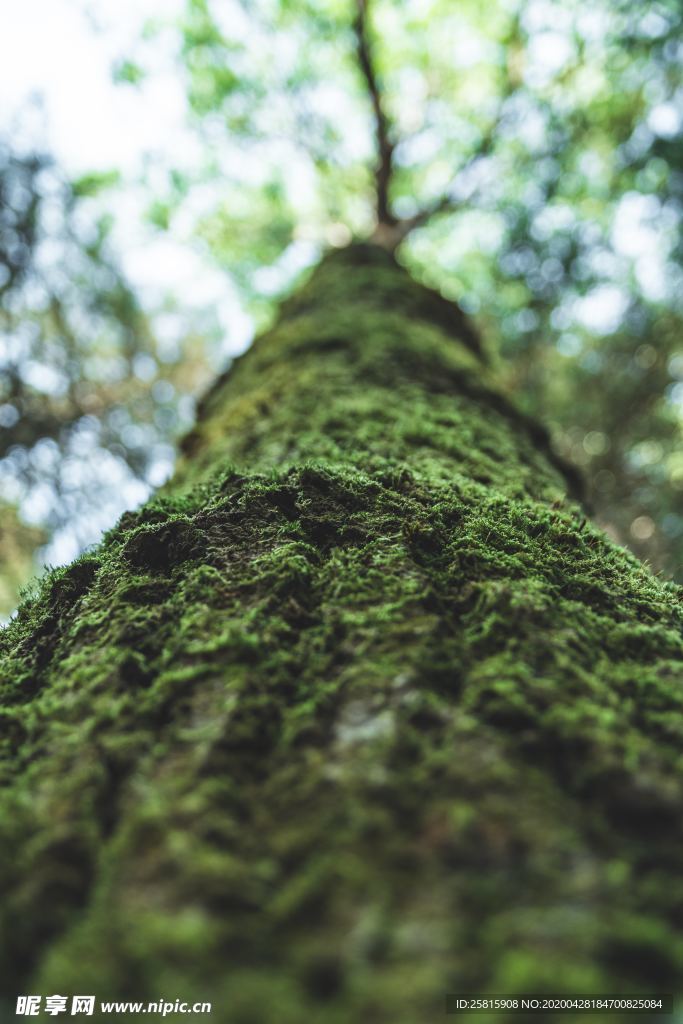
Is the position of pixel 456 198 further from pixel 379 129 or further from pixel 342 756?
pixel 342 756

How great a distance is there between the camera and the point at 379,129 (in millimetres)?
9594

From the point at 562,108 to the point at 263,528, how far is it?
444 inches

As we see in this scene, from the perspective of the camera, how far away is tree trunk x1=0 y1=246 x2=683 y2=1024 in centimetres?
77

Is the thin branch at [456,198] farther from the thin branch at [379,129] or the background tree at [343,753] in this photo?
the background tree at [343,753]

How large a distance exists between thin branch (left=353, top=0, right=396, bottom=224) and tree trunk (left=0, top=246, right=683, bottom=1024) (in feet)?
30.8

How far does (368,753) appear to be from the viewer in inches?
41.1

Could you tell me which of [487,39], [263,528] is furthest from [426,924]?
[487,39]

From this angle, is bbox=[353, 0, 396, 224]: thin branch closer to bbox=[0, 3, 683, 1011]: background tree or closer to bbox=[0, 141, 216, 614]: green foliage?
bbox=[0, 141, 216, 614]: green foliage

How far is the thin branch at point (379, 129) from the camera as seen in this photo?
8508 millimetres

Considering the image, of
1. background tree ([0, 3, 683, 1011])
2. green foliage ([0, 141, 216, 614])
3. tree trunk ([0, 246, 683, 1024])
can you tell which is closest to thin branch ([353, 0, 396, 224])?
green foliage ([0, 141, 216, 614])

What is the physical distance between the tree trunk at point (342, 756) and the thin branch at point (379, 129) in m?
9.38

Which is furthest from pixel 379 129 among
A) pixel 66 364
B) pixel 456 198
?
pixel 66 364

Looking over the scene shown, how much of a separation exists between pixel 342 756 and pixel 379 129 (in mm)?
11251

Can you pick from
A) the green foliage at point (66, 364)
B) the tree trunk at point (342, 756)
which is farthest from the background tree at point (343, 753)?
the green foliage at point (66, 364)
